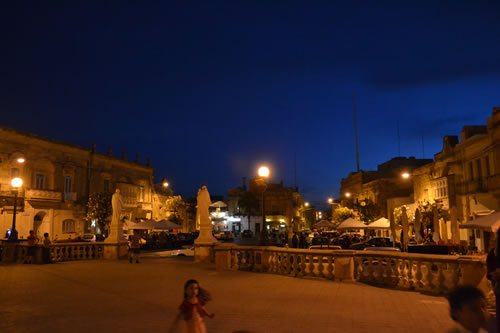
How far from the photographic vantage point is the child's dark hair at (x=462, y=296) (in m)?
3.49

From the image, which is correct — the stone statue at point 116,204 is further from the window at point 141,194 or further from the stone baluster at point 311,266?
the window at point 141,194

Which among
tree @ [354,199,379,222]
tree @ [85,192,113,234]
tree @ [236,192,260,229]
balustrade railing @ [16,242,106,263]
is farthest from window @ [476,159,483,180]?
tree @ [236,192,260,229]

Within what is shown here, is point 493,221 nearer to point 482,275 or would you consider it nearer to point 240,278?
point 482,275

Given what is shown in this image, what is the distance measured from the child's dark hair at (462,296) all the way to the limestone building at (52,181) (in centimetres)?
3736

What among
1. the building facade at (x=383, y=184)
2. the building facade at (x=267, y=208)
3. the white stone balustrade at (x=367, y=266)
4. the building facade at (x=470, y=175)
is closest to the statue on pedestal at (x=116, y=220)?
the white stone balustrade at (x=367, y=266)

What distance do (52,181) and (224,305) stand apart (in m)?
36.4

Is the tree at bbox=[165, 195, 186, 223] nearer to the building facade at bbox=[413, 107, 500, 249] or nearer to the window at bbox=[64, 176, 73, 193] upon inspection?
the window at bbox=[64, 176, 73, 193]

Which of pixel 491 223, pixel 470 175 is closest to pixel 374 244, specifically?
pixel 470 175

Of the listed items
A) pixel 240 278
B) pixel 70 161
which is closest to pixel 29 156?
pixel 70 161

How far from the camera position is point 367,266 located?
13.0 m

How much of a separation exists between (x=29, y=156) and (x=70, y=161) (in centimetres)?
506

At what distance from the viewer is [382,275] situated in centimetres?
1183

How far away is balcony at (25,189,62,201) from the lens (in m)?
37.0

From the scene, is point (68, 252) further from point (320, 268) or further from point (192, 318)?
point (192, 318)
